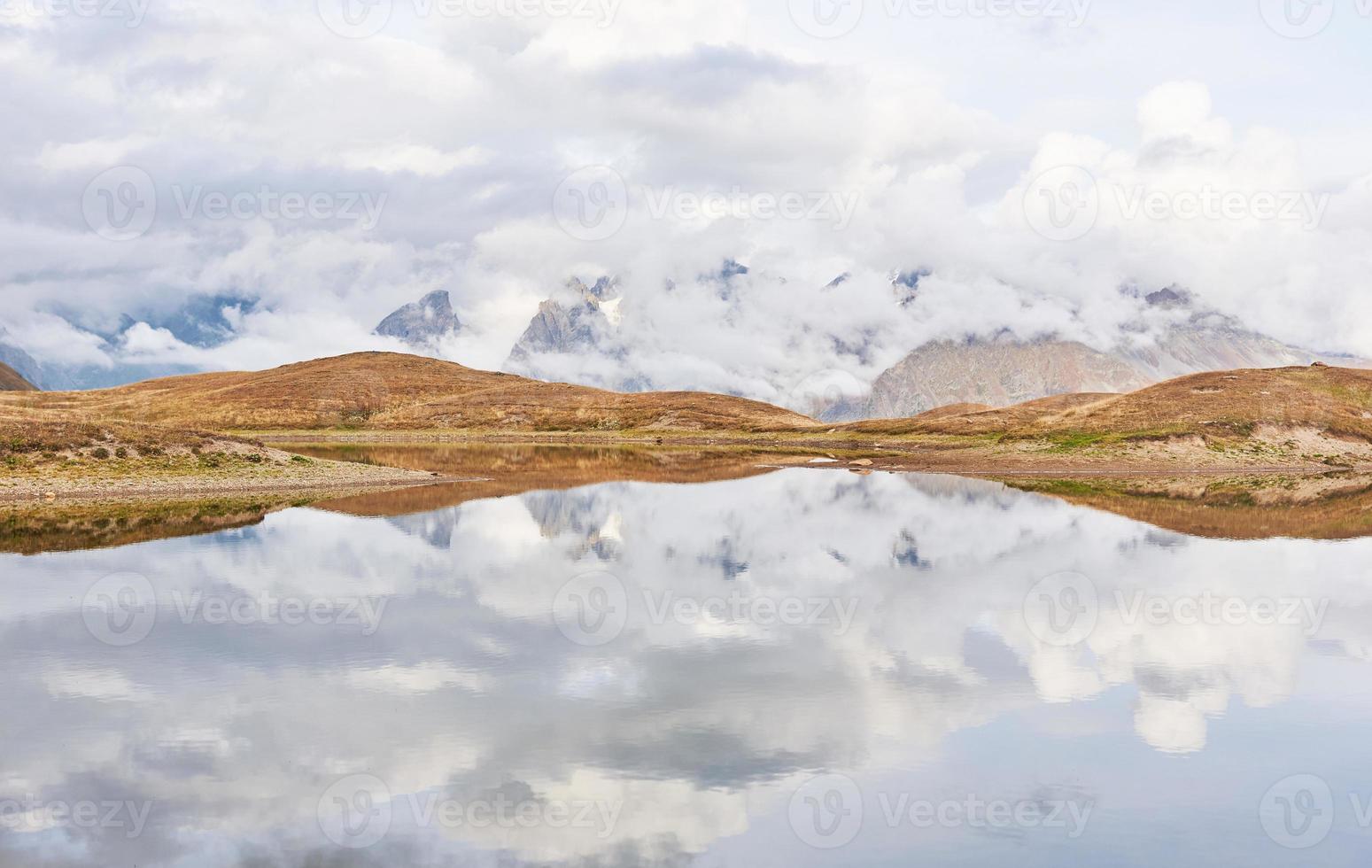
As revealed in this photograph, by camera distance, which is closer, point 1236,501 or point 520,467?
point 1236,501

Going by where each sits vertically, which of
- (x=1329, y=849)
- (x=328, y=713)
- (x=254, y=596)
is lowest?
(x=1329, y=849)

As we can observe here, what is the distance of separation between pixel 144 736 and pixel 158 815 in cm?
416

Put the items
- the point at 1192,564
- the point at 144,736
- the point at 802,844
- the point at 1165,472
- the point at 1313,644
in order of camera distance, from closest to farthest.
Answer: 1. the point at 802,844
2. the point at 144,736
3. the point at 1313,644
4. the point at 1192,564
5. the point at 1165,472

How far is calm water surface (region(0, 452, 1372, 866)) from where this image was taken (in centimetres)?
1694

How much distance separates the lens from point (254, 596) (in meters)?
35.2

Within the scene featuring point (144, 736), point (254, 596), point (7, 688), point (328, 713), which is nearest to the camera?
point (144, 736)

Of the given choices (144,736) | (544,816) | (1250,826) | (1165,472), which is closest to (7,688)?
(144,736)

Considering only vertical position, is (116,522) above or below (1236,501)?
above

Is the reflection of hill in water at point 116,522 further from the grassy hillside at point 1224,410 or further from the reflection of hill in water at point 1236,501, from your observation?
the grassy hillside at point 1224,410

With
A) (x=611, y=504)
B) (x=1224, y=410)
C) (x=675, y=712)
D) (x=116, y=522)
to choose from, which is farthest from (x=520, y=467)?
(x=1224, y=410)

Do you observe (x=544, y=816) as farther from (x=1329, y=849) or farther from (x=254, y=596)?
(x=254, y=596)

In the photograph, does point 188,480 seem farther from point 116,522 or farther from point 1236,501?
point 1236,501

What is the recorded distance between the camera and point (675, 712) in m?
22.8

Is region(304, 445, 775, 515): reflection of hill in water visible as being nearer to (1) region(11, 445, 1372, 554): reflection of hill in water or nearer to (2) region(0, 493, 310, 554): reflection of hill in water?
(1) region(11, 445, 1372, 554): reflection of hill in water
